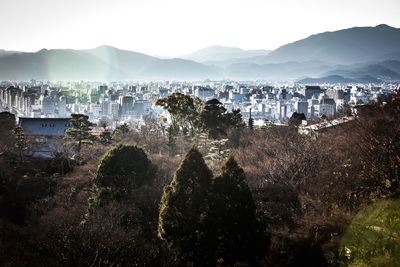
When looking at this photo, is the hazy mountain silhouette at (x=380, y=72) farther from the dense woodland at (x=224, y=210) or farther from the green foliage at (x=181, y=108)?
the dense woodland at (x=224, y=210)

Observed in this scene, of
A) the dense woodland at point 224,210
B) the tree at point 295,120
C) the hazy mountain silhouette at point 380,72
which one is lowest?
the dense woodland at point 224,210

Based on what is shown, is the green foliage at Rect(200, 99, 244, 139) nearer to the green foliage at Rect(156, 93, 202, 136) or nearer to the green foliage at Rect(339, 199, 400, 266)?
the green foliage at Rect(156, 93, 202, 136)

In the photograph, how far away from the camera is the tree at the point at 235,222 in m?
4.87

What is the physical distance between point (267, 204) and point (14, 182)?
6.29 m

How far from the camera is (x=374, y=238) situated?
14.6ft

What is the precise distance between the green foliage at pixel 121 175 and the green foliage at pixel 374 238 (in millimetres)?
4031

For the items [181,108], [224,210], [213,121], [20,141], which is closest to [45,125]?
[20,141]

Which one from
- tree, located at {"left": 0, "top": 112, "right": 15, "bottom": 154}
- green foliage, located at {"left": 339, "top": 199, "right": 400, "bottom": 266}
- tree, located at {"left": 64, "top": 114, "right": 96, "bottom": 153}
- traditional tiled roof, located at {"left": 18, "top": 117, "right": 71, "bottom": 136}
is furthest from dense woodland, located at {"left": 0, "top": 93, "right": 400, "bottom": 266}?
traditional tiled roof, located at {"left": 18, "top": 117, "right": 71, "bottom": 136}

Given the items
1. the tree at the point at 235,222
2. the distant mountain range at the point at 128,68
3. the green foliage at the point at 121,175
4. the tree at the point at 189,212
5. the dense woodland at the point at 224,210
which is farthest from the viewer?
the distant mountain range at the point at 128,68

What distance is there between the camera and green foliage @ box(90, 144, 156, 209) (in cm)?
666

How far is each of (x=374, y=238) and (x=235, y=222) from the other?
1842mm

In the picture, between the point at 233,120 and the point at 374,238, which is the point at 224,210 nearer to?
the point at 374,238

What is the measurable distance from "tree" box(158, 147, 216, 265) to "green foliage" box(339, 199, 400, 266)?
194 cm

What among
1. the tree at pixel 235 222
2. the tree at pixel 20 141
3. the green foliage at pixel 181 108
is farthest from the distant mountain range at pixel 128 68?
the tree at pixel 235 222
